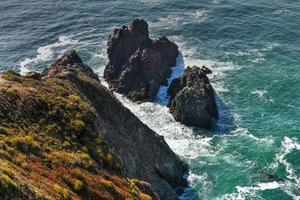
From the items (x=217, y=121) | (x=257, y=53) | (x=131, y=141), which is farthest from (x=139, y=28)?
(x=131, y=141)

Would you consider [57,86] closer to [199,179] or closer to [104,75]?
[199,179]

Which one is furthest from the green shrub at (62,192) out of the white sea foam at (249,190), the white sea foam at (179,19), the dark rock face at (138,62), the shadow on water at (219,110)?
the white sea foam at (179,19)

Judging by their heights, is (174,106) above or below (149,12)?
below

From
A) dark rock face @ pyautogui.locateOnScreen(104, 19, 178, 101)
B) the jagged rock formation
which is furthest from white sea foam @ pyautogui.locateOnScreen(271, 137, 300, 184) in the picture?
dark rock face @ pyautogui.locateOnScreen(104, 19, 178, 101)

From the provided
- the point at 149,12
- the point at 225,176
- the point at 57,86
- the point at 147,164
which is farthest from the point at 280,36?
the point at 57,86

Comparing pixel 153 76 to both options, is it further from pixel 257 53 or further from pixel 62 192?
pixel 62 192
